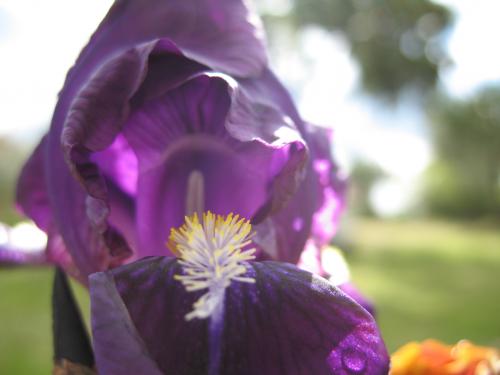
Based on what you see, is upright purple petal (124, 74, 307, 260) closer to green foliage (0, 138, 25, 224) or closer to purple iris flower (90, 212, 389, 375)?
purple iris flower (90, 212, 389, 375)

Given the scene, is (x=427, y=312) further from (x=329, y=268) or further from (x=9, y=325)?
(x=329, y=268)

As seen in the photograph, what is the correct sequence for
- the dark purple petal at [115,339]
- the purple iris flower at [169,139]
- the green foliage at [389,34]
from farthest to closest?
the green foliage at [389,34], the purple iris flower at [169,139], the dark purple petal at [115,339]

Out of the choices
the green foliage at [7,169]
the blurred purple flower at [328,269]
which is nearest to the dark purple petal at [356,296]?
the blurred purple flower at [328,269]

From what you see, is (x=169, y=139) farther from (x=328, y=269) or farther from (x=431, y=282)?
(x=431, y=282)

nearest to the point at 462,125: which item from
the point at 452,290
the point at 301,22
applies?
the point at 301,22

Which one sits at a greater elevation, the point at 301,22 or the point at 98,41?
the point at 301,22

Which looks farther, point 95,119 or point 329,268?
point 329,268

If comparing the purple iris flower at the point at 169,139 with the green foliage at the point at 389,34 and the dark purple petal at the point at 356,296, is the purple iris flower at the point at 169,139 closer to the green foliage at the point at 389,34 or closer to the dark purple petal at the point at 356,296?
the dark purple petal at the point at 356,296

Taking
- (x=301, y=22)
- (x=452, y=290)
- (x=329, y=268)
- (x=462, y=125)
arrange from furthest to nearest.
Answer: (x=462, y=125)
(x=301, y=22)
(x=452, y=290)
(x=329, y=268)

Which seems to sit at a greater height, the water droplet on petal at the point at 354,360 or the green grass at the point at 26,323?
the water droplet on petal at the point at 354,360
